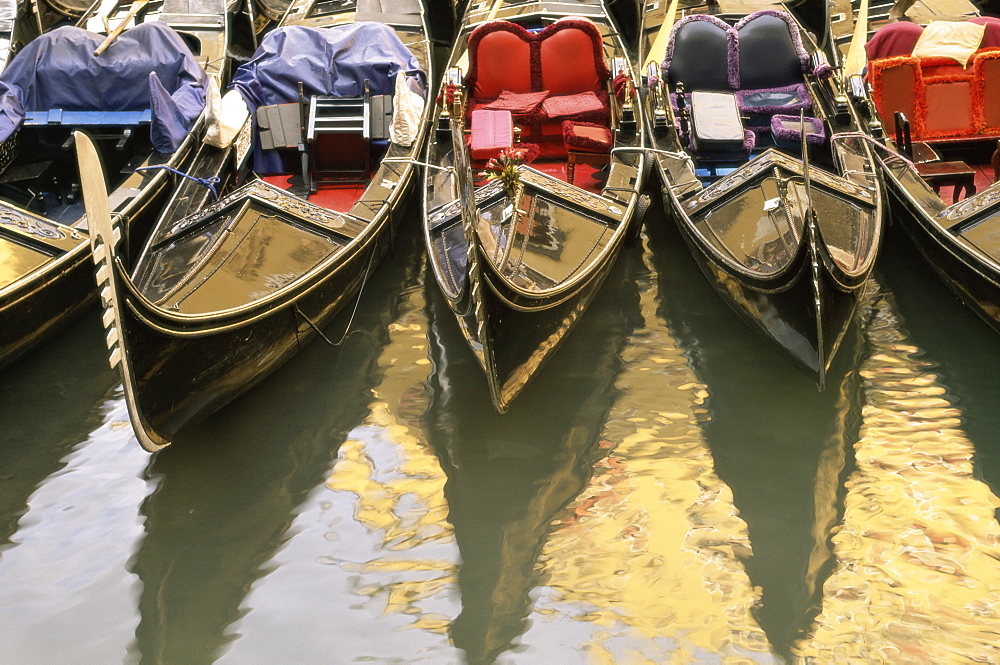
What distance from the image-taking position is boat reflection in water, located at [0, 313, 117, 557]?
2781 millimetres

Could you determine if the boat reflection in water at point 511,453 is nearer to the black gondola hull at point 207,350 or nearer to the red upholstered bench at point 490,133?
the black gondola hull at point 207,350

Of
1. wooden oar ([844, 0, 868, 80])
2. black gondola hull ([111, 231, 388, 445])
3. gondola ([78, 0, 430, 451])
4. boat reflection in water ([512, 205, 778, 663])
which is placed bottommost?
boat reflection in water ([512, 205, 778, 663])

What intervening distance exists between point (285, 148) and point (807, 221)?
7.43 feet

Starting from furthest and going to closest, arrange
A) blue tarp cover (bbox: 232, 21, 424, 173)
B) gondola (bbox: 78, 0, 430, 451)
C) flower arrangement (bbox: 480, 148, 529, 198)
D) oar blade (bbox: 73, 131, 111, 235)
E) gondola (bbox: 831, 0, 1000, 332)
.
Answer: blue tarp cover (bbox: 232, 21, 424, 173) → gondola (bbox: 831, 0, 1000, 332) → flower arrangement (bbox: 480, 148, 529, 198) → gondola (bbox: 78, 0, 430, 451) → oar blade (bbox: 73, 131, 111, 235)

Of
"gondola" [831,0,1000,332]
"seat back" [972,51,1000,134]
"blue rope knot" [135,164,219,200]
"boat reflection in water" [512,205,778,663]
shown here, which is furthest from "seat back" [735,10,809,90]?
"blue rope knot" [135,164,219,200]

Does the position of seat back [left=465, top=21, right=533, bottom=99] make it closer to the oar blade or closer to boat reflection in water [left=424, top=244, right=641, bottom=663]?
boat reflection in water [left=424, top=244, right=641, bottom=663]

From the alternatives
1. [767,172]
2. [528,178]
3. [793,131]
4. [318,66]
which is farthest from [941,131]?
[318,66]

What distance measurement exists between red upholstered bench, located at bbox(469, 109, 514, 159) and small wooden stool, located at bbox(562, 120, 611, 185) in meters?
0.25

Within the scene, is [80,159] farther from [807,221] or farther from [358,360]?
[807,221]

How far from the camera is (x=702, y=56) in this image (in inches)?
167

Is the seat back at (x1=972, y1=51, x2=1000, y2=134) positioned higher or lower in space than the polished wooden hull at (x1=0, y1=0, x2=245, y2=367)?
higher

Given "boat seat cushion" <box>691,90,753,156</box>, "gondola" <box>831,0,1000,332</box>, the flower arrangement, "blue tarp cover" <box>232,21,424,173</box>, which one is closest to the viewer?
the flower arrangement

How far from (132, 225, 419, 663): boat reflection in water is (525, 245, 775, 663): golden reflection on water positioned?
787 mm

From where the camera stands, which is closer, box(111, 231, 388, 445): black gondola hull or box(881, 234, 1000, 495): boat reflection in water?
box(111, 231, 388, 445): black gondola hull
